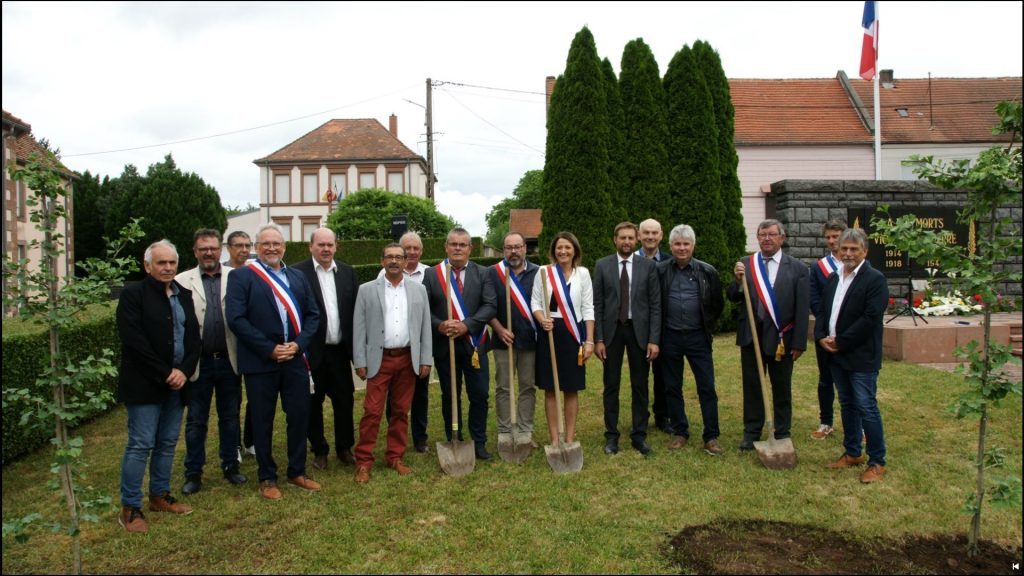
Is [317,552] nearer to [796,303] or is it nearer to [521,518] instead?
[521,518]

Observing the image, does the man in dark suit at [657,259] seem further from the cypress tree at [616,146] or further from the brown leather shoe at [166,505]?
the cypress tree at [616,146]

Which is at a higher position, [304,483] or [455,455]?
[455,455]

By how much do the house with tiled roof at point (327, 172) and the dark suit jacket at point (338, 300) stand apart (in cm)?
3840

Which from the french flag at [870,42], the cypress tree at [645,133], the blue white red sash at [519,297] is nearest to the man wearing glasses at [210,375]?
the blue white red sash at [519,297]

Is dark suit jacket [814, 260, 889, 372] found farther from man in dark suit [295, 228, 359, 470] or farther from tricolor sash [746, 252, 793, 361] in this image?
man in dark suit [295, 228, 359, 470]

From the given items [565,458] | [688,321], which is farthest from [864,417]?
[565,458]

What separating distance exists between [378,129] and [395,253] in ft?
141

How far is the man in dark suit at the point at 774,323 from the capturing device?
5.58 m

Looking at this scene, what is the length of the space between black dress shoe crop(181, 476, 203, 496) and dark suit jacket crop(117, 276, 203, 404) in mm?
954

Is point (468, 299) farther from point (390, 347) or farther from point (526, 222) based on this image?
point (526, 222)

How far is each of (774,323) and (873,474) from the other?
4.21ft

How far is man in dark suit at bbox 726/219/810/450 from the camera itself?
5582 mm

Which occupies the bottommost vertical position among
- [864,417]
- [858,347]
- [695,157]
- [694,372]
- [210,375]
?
[864,417]

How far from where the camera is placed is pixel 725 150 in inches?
521
